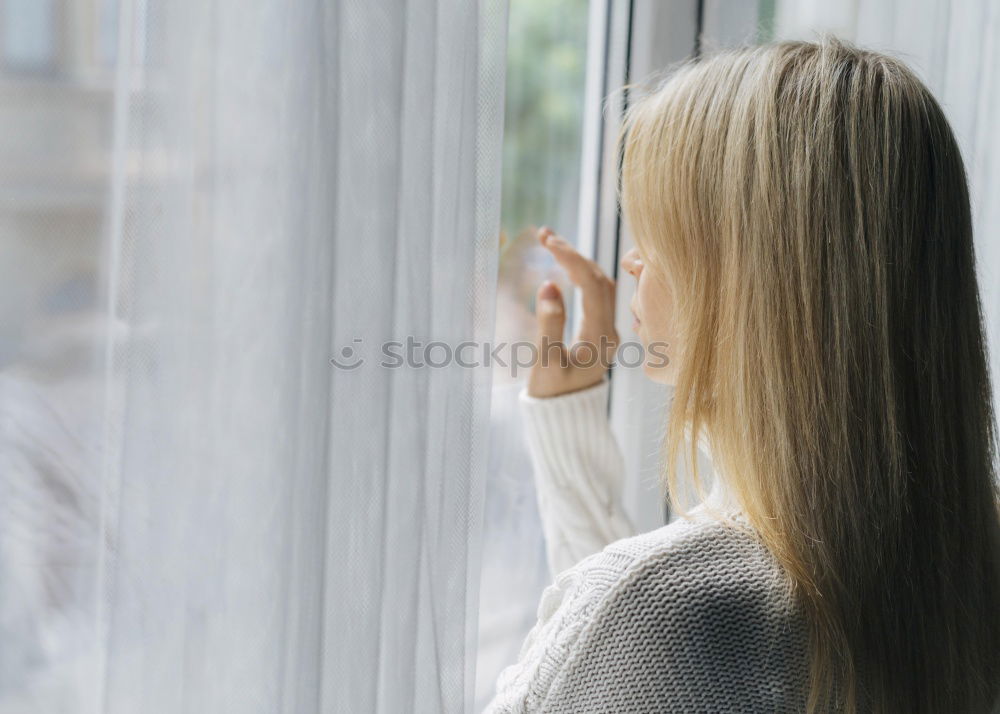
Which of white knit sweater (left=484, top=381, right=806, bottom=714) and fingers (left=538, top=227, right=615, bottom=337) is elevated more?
fingers (left=538, top=227, right=615, bottom=337)

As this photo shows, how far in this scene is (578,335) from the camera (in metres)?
1.04

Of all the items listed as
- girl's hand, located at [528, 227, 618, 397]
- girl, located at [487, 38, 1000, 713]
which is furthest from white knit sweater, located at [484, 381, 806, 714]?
girl's hand, located at [528, 227, 618, 397]

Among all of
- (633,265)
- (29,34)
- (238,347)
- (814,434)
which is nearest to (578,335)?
Result: (633,265)

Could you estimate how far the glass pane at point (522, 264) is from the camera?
99 centimetres

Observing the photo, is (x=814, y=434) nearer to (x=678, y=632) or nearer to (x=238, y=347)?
(x=678, y=632)

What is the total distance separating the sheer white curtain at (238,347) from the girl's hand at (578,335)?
0.39 metres

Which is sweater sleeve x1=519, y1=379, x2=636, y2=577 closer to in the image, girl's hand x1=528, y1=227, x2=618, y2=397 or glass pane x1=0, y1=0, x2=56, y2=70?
girl's hand x1=528, y1=227, x2=618, y2=397

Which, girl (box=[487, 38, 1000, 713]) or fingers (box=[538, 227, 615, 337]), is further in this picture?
fingers (box=[538, 227, 615, 337])

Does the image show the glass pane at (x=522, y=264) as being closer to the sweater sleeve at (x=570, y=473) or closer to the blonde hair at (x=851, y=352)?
the sweater sleeve at (x=570, y=473)

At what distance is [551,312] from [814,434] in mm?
414

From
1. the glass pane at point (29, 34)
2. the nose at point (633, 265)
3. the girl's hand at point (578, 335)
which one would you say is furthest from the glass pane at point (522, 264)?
the glass pane at point (29, 34)

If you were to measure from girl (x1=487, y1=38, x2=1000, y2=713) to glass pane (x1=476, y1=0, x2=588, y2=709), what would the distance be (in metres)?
0.34

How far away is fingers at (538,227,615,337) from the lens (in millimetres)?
968

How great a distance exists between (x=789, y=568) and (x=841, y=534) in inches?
1.8
